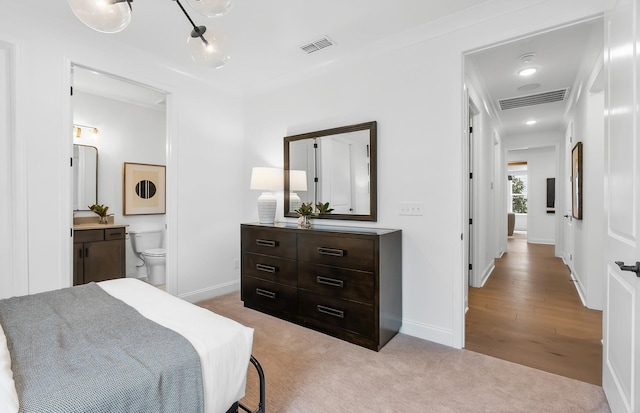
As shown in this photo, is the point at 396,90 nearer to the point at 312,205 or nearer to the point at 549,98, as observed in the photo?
the point at 312,205

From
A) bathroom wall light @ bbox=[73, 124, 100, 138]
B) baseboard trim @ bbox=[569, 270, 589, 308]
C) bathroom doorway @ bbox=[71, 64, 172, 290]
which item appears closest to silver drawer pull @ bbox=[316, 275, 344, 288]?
bathroom doorway @ bbox=[71, 64, 172, 290]

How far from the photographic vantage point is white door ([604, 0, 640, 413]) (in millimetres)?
1382

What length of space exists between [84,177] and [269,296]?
9.67 ft

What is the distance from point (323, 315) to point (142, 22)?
2861 mm

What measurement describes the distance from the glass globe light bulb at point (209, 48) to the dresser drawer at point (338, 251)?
1.57 metres

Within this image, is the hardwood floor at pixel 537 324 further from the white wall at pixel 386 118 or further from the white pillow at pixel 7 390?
the white pillow at pixel 7 390

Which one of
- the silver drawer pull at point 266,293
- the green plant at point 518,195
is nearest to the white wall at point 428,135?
the silver drawer pull at point 266,293

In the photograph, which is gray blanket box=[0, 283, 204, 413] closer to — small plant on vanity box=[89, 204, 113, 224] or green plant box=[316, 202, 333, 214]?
green plant box=[316, 202, 333, 214]

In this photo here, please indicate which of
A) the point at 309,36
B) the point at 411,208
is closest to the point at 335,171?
the point at 411,208

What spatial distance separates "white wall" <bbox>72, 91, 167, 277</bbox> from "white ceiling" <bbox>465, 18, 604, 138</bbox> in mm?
4246

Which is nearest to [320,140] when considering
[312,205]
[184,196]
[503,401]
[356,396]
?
[312,205]

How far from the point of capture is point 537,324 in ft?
9.73

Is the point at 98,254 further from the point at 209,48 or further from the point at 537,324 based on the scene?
the point at 537,324

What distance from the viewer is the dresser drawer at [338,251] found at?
2465mm
